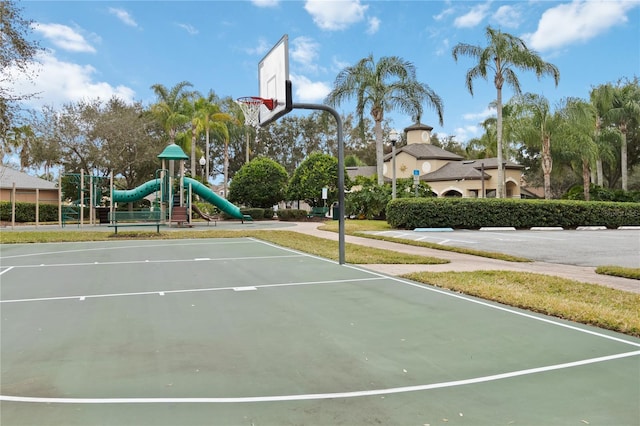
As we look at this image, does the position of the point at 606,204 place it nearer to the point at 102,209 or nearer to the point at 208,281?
the point at 208,281

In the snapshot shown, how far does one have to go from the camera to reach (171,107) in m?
37.8

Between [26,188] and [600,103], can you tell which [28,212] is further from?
[600,103]

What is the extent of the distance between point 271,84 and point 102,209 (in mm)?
19868

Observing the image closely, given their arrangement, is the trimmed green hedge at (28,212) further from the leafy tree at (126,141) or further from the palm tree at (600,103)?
the palm tree at (600,103)

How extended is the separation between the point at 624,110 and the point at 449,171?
1475 cm

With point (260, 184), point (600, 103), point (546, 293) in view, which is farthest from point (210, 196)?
point (600, 103)

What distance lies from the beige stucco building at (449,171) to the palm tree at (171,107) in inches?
702

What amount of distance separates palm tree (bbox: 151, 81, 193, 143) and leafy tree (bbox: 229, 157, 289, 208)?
6554mm

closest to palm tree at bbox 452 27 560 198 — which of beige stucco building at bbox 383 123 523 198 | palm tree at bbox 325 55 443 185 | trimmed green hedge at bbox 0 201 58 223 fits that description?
palm tree at bbox 325 55 443 185

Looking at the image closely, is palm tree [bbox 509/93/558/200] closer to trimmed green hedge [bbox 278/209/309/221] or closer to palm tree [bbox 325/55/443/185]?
palm tree [bbox 325/55/443/185]

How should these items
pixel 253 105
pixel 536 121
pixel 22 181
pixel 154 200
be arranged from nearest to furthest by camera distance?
pixel 253 105, pixel 154 200, pixel 536 121, pixel 22 181

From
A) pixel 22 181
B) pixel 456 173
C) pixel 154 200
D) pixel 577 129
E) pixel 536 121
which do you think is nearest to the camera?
pixel 154 200

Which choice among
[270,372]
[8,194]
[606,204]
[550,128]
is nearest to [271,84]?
[270,372]

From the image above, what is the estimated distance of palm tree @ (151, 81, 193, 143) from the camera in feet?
119
